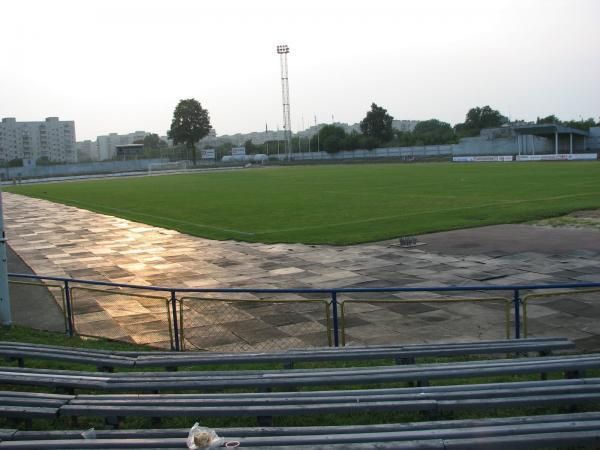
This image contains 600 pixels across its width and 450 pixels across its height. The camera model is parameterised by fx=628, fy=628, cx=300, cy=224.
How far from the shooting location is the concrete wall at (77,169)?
371 feet

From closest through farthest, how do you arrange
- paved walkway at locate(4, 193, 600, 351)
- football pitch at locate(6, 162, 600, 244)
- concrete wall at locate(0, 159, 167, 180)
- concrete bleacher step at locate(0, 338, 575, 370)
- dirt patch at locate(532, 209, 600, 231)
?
concrete bleacher step at locate(0, 338, 575, 370)
paved walkway at locate(4, 193, 600, 351)
dirt patch at locate(532, 209, 600, 231)
football pitch at locate(6, 162, 600, 244)
concrete wall at locate(0, 159, 167, 180)

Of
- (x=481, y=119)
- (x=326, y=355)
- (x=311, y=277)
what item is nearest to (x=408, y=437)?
(x=326, y=355)

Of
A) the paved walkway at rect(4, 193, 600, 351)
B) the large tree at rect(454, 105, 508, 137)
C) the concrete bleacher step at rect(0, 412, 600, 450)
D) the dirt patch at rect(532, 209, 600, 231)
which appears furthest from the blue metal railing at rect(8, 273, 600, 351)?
the large tree at rect(454, 105, 508, 137)

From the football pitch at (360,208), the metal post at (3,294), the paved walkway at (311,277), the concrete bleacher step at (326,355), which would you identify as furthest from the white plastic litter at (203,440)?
the football pitch at (360,208)

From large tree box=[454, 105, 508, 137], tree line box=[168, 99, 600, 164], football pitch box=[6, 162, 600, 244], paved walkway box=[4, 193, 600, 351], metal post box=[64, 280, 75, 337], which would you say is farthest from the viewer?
large tree box=[454, 105, 508, 137]

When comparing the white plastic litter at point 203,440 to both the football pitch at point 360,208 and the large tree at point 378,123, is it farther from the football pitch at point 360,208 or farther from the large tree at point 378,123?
the large tree at point 378,123

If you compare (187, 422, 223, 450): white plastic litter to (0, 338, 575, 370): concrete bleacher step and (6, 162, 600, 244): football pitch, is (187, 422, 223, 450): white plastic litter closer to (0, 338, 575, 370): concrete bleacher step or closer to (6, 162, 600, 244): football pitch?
(0, 338, 575, 370): concrete bleacher step

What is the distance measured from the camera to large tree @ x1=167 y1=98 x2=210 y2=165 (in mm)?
155375

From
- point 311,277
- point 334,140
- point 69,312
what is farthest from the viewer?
point 334,140

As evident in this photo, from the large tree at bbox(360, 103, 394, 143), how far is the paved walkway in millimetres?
129414

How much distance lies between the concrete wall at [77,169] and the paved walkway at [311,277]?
299 feet

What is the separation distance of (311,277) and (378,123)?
140892 mm

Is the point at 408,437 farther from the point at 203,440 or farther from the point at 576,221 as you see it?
the point at 576,221

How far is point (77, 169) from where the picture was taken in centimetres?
12312
